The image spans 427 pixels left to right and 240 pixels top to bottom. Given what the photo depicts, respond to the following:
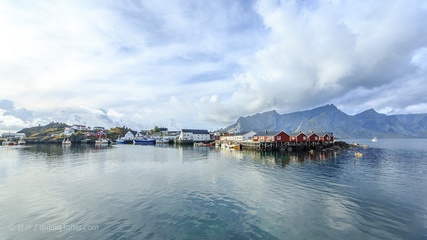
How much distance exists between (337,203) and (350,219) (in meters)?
3.66

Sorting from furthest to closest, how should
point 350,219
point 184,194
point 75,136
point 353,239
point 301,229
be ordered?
point 75,136
point 184,194
point 350,219
point 301,229
point 353,239

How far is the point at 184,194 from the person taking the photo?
73.8 ft

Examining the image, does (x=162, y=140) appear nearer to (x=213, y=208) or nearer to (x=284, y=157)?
(x=284, y=157)

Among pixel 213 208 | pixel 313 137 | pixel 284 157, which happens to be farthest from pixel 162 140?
pixel 213 208

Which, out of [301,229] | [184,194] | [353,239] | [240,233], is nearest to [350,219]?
[353,239]

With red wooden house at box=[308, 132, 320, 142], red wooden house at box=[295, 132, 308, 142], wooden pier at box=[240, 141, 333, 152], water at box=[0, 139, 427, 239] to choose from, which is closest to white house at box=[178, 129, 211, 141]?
wooden pier at box=[240, 141, 333, 152]

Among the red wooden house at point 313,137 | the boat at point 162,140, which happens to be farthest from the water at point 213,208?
the boat at point 162,140

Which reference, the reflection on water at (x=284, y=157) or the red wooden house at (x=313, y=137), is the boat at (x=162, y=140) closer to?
the reflection on water at (x=284, y=157)

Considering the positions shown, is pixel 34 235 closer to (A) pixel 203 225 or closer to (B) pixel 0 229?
(B) pixel 0 229

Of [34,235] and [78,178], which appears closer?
[34,235]

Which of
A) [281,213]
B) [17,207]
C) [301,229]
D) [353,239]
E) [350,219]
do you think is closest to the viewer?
[353,239]

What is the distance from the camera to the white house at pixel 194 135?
5831 inches

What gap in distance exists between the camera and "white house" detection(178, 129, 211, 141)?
148113 mm

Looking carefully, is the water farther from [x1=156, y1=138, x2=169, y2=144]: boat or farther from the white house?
[x1=156, y1=138, x2=169, y2=144]: boat
